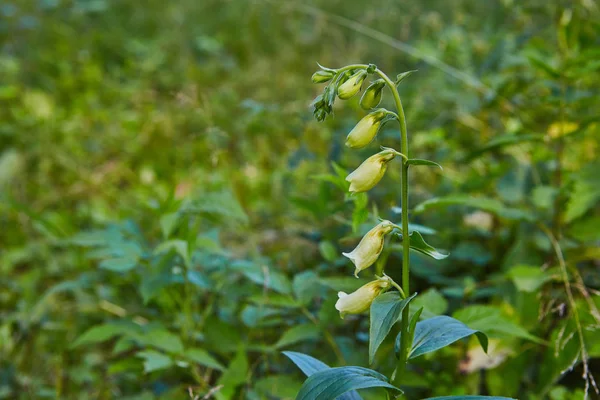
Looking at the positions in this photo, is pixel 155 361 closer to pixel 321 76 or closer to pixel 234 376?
pixel 234 376

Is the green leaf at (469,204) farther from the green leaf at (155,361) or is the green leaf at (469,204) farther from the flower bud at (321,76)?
the green leaf at (155,361)

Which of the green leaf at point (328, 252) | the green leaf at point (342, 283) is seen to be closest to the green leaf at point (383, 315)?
the green leaf at point (342, 283)

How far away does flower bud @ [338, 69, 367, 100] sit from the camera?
1.01 m

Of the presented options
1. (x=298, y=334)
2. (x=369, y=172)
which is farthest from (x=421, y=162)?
(x=298, y=334)

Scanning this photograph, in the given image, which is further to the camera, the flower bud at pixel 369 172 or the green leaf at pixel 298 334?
the green leaf at pixel 298 334

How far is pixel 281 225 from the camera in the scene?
270 centimetres

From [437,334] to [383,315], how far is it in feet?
0.46

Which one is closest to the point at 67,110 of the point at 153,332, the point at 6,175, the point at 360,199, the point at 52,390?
the point at 6,175

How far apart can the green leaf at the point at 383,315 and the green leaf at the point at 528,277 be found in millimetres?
733

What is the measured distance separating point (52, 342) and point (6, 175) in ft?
4.75

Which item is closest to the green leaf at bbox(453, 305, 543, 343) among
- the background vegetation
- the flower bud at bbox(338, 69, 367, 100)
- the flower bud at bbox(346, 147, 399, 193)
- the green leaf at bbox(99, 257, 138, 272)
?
the background vegetation

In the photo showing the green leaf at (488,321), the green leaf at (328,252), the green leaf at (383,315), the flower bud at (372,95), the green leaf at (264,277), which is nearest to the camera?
the green leaf at (383,315)

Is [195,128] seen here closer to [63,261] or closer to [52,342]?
[63,261]

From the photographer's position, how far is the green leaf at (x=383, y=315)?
36.2 inches
